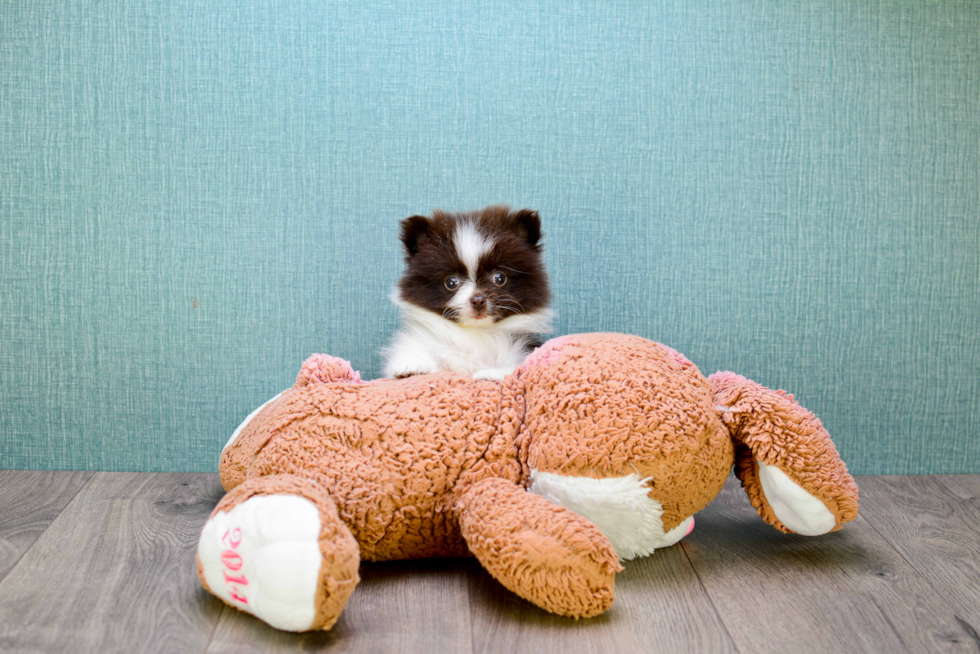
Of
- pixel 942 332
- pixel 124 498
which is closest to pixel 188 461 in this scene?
pixel 124 498

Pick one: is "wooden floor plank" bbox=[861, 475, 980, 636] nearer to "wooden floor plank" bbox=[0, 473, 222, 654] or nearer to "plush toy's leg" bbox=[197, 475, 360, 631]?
"plush toy's leg" bbox=[197, 475, 360, 631]

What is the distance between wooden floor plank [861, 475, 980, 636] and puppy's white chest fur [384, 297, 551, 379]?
819mm

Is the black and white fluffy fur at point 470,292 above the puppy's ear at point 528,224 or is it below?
below

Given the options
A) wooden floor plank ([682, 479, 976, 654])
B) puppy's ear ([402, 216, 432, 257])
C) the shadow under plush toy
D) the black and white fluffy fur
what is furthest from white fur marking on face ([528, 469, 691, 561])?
puppy's ear ([402, 216, 432, 257])

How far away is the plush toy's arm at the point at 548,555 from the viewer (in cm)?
105

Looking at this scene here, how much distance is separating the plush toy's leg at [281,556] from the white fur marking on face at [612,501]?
1.08 feet

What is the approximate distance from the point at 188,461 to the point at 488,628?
3.37 ft

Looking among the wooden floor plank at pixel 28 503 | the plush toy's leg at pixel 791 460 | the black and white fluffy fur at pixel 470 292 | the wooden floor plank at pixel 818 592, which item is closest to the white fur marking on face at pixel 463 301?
the black and white fluffy fur at pixel 470 292

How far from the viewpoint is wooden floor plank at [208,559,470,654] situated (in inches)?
40.9

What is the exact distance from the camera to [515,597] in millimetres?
1192

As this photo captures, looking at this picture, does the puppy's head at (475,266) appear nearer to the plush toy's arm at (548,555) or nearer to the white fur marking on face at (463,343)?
the white fur marking on face at (463,343)

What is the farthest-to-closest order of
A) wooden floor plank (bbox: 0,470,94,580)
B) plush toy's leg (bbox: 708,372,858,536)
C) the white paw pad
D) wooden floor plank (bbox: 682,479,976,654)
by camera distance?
wooden floor plank (bbox: 0,470,94,580), plush toy's leg (bbox: 708,372,858,536), wooden floor plank (bbox: 682,479,976,654), the white paw pad

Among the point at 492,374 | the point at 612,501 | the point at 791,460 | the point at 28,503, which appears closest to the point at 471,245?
the point at 492,374

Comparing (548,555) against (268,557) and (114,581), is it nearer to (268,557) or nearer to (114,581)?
(268,557)
